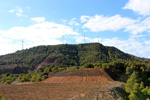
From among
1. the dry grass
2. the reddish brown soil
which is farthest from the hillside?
the dry grass

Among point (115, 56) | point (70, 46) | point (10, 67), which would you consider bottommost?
point (10, 67)

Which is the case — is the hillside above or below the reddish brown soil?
above

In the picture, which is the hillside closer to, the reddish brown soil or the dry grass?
the reddish brown soil

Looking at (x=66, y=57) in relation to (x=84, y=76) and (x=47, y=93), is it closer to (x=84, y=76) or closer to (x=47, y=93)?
(x=84, y=76)

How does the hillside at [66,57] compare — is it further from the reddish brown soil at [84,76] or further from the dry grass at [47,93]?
the dry grass at [47,93]

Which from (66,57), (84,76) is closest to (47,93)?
(84,76)

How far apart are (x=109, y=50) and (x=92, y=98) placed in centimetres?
14340

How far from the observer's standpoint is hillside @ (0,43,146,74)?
138 m

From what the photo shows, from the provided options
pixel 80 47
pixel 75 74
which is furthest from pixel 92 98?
pixel 80 47

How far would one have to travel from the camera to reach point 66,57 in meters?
152

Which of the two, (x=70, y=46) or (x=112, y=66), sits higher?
(x=70, y=46)

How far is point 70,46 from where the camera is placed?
198 metres

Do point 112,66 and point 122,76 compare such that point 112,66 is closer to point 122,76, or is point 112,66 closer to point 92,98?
point 122,76

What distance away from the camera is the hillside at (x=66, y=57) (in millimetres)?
138488
